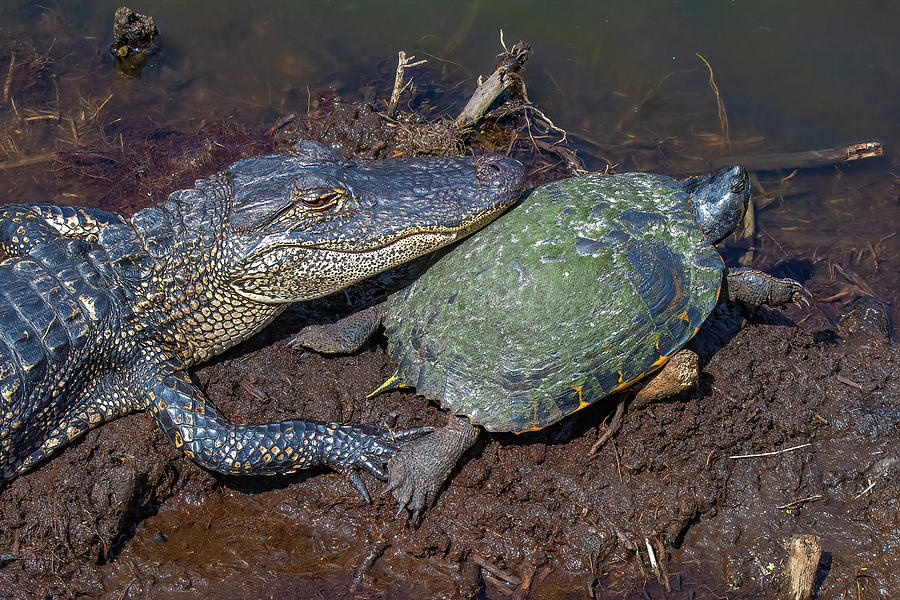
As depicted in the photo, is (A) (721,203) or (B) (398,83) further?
(B) (398,83)

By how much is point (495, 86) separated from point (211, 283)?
349 centimetres

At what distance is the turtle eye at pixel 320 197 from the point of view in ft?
13.9

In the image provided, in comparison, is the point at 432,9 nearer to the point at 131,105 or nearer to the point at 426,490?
the point at 131,105

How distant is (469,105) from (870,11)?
6049 mm

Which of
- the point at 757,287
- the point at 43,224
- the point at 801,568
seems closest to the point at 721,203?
the point at 757,287

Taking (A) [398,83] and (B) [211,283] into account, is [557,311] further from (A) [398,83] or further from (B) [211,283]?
(A) [398,83]

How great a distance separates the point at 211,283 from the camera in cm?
450

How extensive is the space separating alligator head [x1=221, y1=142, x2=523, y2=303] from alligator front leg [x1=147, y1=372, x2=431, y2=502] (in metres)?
0.82

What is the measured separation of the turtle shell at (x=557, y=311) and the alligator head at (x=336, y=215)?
0.27 meters

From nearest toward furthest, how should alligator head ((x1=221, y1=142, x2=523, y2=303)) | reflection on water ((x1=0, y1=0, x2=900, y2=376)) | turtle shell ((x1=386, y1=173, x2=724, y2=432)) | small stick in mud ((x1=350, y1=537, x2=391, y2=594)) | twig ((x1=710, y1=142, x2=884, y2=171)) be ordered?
small stick in mud ((x1=350, y1=537, x2=391, y2=594))
turtle shell ((x1=386, y1=173, x2=724, y2=432))
alligator head ((x1=221, y1=142, x2=523, y2=303))
reflection on water ((x1=0, y1=0, x2=900, y2=376))
twig ((x1=710, y1=142, x2=884, y2=171))

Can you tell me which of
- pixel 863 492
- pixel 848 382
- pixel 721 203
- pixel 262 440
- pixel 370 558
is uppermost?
pixel 721 203

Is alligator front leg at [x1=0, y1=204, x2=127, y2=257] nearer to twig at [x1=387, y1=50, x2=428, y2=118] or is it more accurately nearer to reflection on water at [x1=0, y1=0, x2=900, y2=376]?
reflection on water at [x1=0, y1=0, x2=900, y2=376]

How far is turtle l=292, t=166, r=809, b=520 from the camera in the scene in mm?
4172

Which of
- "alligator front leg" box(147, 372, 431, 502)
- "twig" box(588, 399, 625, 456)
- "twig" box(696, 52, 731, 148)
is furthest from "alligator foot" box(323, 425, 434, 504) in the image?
"twig" box(696, 52, 731, 148)
